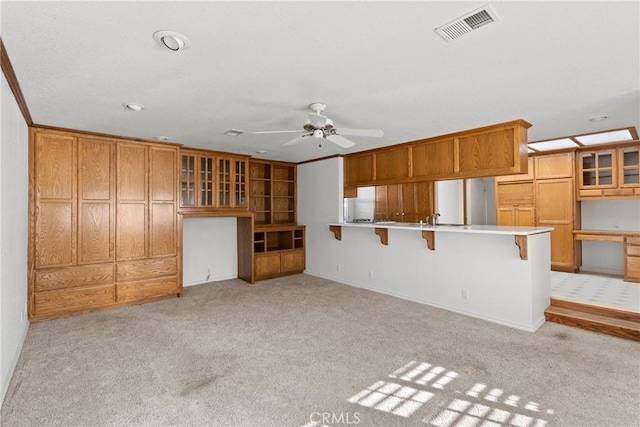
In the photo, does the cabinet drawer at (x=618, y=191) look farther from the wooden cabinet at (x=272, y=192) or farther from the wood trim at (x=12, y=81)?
the wood trim at (x=12, y=81)

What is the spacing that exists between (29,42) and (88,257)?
309 cm

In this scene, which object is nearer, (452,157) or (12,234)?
(12,234)

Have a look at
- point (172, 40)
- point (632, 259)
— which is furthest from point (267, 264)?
point (632, 259)

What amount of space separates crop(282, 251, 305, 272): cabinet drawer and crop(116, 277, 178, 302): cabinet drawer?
213 centimetres

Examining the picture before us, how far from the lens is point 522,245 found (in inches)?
141

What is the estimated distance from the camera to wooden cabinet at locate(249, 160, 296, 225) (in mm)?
6686

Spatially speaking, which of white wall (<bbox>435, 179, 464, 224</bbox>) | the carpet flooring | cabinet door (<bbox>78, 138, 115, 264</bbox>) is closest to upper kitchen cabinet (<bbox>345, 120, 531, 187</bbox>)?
white wall (<bbox>435, 179, 464, 224</bbox>)

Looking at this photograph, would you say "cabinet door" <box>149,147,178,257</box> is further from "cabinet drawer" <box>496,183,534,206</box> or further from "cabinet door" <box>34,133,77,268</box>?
"cabinet drawer" <box>496,183,534,206</box>

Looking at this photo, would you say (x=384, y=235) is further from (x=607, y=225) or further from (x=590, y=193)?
(x=607, y=225)

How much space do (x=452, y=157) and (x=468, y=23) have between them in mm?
2717

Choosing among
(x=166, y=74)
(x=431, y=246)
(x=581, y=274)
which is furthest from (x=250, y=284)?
(x=581, y=274)

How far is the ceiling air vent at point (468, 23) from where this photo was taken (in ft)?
5.61

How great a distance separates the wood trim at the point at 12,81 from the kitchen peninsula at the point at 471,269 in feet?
14.0

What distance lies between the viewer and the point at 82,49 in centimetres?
205
